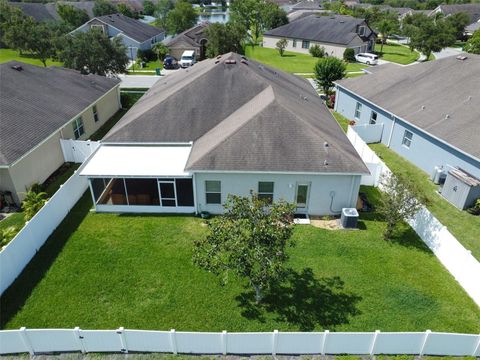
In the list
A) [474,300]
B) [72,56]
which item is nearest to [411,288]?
[474,300]

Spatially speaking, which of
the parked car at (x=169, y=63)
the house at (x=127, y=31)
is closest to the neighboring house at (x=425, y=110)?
the parked car at (x=169, y=63)

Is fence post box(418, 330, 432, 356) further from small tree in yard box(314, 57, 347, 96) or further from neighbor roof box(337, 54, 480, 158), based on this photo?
small tree in yard box(314, 57, 347, 96)

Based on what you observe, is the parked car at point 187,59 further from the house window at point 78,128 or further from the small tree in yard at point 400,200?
the small tree in yard at point 400,200

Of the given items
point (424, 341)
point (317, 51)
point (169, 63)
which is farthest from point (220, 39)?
point (424, 341)

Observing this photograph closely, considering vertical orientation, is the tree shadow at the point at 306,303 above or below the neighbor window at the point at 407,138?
below

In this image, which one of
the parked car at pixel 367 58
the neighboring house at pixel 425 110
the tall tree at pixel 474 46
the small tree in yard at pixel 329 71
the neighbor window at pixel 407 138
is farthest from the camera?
the parked car at pixel 367 58

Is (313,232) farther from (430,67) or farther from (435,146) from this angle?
(430,67)
